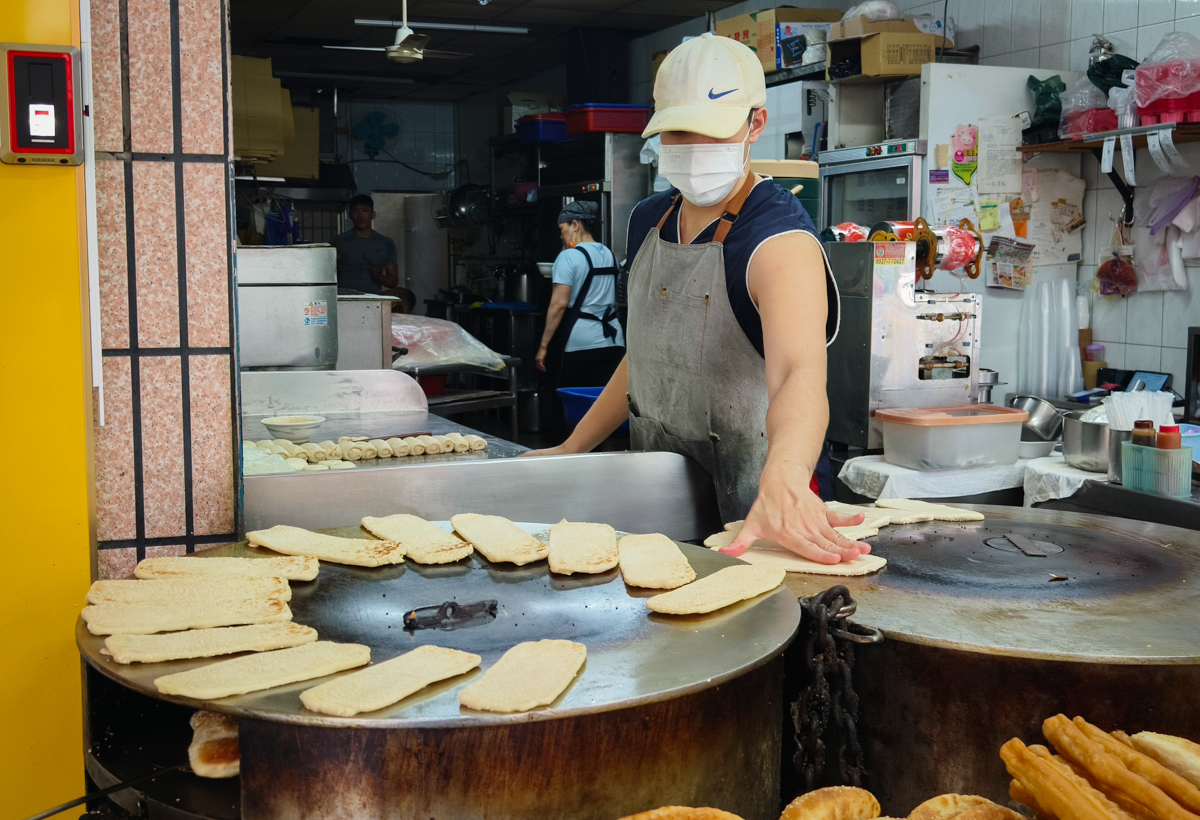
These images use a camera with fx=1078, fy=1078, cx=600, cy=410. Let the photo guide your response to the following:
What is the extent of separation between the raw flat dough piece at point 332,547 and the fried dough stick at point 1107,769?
2.86ft

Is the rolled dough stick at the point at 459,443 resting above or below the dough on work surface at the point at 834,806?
above

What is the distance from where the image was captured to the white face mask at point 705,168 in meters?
2.15

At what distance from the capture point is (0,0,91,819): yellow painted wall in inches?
61.9

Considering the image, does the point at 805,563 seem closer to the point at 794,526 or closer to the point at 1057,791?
the point at 794,526

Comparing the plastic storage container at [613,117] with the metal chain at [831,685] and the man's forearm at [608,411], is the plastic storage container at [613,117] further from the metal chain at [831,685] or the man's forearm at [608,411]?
the metal chain at [831,685]

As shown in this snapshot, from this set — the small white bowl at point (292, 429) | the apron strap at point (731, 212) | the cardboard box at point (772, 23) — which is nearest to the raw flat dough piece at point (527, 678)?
the apron strap at point (731, 212)

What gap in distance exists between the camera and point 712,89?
212cm

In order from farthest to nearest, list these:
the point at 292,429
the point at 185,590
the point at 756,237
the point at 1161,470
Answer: the point at 292,429
the point at 1161,470
the point at 756,237
the point at 185,590

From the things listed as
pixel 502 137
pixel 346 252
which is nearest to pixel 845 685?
pixel 346 252

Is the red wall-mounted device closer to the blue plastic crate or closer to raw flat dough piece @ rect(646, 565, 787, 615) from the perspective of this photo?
raw flat dough piece @ rect(646, 565, 787, 615)

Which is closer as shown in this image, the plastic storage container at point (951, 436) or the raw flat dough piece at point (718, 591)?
the raw flat dough piece at point (718, 591)

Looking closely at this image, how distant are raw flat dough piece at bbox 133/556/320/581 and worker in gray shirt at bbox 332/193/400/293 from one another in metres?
7.27

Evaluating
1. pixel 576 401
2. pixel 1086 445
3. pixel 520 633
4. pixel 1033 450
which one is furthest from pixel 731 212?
pixel 576 401

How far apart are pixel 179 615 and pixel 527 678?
18.3 inches
